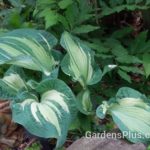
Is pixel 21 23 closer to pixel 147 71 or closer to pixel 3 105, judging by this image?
pixel 3 105

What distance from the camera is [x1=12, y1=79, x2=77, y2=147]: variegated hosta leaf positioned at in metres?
1.65

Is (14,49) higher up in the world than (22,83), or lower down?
higher up

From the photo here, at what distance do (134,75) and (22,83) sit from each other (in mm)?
748

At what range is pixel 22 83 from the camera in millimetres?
1898

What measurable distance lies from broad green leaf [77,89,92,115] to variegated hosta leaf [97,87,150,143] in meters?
0.10

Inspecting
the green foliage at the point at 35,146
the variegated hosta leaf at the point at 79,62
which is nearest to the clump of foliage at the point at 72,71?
the variegated hosta leaf at the point at 79,62

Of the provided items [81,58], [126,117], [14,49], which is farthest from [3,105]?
[126,117]

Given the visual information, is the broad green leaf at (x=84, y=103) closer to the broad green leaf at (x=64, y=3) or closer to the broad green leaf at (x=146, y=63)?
the broad green leaf at (x=146, y=63)

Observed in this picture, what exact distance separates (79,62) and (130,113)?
350 millimetres

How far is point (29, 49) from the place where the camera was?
6.38ft

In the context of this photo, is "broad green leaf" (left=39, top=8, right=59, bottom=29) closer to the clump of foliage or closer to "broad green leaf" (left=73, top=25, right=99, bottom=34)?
the clump of foliage

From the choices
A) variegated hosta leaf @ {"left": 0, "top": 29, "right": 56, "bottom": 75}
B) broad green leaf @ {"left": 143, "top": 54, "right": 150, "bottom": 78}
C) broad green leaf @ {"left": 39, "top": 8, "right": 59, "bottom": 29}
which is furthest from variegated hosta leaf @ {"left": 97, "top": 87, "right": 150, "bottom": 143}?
broad green leaf @ {"left": 39, "top": 8, "right": 59, "bottom": 29}

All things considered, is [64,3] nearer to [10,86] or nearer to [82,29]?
[82,29]

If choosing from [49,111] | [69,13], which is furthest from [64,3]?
[49,111]
